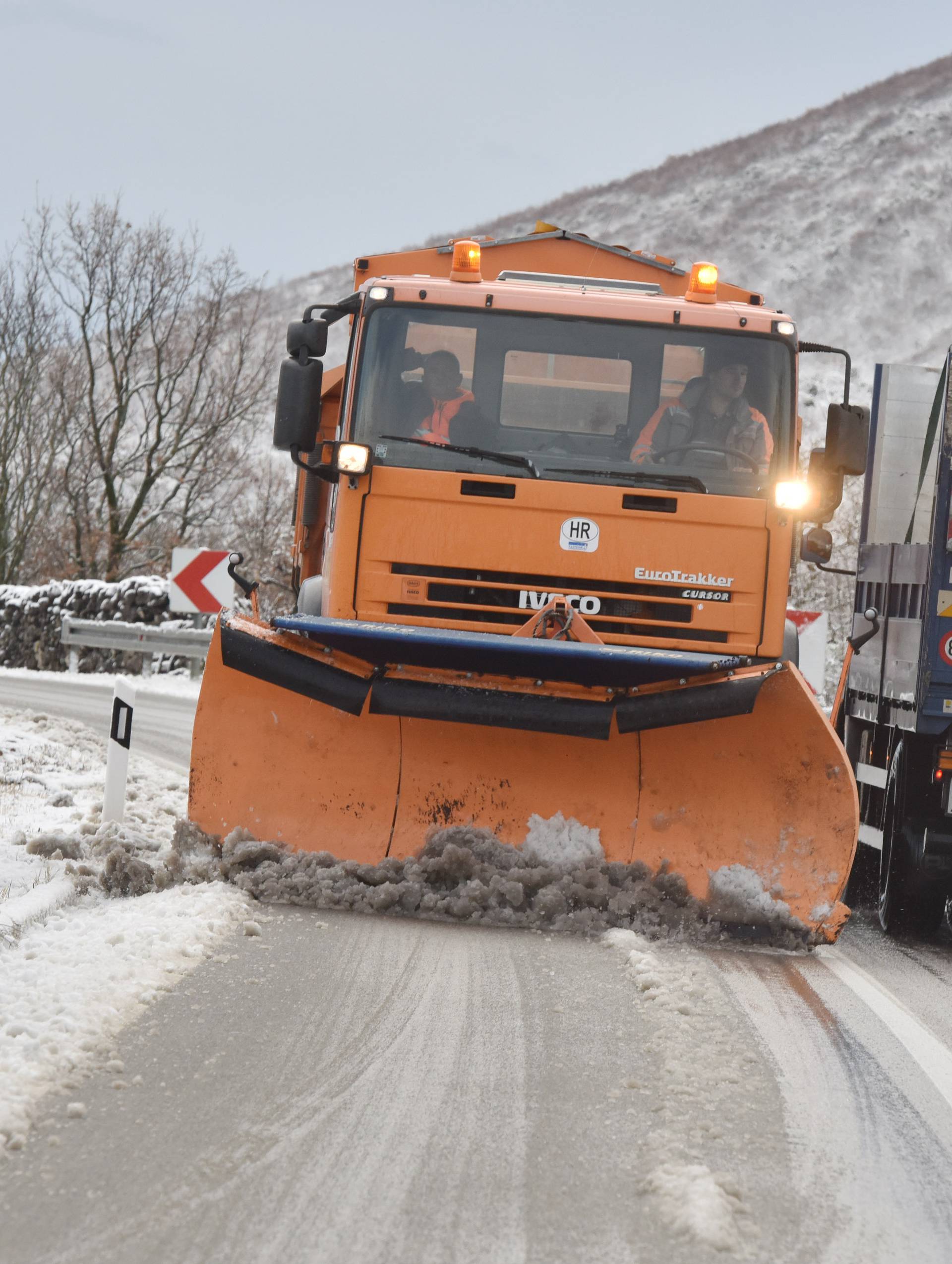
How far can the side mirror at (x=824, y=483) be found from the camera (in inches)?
281

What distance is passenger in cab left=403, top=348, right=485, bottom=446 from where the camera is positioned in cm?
693

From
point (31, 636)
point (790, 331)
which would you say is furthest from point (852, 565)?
point (790, 331)

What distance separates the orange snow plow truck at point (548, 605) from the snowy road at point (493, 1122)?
1091mm

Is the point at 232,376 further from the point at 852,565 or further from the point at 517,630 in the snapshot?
the point at 517,630

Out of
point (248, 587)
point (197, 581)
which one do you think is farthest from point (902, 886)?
point (197, 581)

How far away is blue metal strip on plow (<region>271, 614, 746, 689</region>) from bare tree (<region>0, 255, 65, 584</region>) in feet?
92.6

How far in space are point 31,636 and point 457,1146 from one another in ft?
74.1

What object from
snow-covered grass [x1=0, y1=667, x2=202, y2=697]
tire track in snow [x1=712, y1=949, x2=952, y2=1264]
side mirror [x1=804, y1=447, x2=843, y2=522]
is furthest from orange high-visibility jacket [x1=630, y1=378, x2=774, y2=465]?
snow-covered grass [x1=0, y1=667, x2=202, y2=697]

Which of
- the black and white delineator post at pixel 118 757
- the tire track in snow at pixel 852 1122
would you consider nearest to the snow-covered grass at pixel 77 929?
the black and white delineator post at pixel 118 757

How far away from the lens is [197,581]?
1461 centimetres

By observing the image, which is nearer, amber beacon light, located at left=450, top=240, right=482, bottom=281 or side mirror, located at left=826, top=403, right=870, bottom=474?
side mirror, located at left=826, top=403, right=870, bottom=474

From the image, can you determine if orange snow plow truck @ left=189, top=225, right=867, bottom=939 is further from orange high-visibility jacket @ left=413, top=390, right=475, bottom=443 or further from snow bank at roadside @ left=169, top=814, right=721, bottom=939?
snow bank at roadside @ left=169, top=814, right=721, bottom=939

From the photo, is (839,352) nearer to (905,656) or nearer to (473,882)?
(905,656)

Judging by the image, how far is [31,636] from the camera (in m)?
24.9
